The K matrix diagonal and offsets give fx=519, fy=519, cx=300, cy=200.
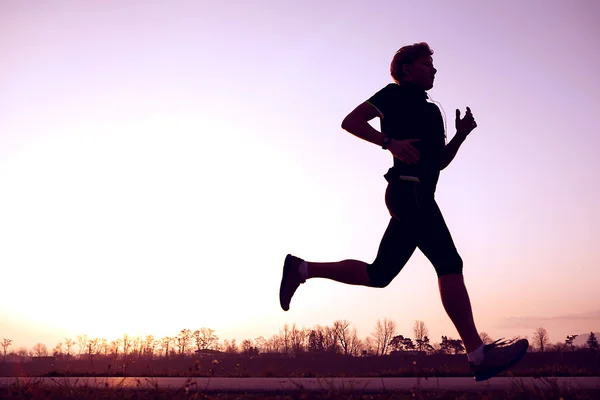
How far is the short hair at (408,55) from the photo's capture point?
461cm

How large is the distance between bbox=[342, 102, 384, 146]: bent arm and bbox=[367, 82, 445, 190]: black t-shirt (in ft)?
0.20

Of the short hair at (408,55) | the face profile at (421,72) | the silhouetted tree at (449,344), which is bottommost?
the silhouetted tree at (449,344)

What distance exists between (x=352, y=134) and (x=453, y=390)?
2120mm

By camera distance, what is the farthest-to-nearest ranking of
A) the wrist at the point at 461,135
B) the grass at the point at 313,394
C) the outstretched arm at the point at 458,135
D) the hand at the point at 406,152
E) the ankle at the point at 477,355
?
the wrist at the point at 461,135 → the outstretched arm at the point at 458,135 → the hand at the point at 406,152 → the ankle at the point at 477,355 → the grass at the point at 313,394

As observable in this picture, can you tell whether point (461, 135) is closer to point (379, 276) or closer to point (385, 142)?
point (385, 142)

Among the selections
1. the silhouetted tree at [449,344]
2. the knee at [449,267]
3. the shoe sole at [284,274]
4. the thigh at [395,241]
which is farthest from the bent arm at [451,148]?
the silhouetted tree at [449,344]

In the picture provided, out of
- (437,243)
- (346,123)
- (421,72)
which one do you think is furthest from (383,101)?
(437,243)

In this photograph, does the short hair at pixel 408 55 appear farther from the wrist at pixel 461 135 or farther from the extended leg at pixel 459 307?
the extended leg at pixel 459 307

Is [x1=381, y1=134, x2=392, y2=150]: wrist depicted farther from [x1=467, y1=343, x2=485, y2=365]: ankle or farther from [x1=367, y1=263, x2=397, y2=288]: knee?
[x1=467, y1=343, x2=485, y2=365]: ankle

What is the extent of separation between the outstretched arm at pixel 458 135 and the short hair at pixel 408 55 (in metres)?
0.63

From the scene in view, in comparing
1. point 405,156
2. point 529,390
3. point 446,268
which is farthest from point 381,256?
point 529,390

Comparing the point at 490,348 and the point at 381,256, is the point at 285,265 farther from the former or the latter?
the point at 490,348

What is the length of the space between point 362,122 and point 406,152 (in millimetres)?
508

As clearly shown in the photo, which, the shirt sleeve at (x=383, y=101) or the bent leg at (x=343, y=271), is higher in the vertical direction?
the shirt sleeve at (x=383, y=101)
